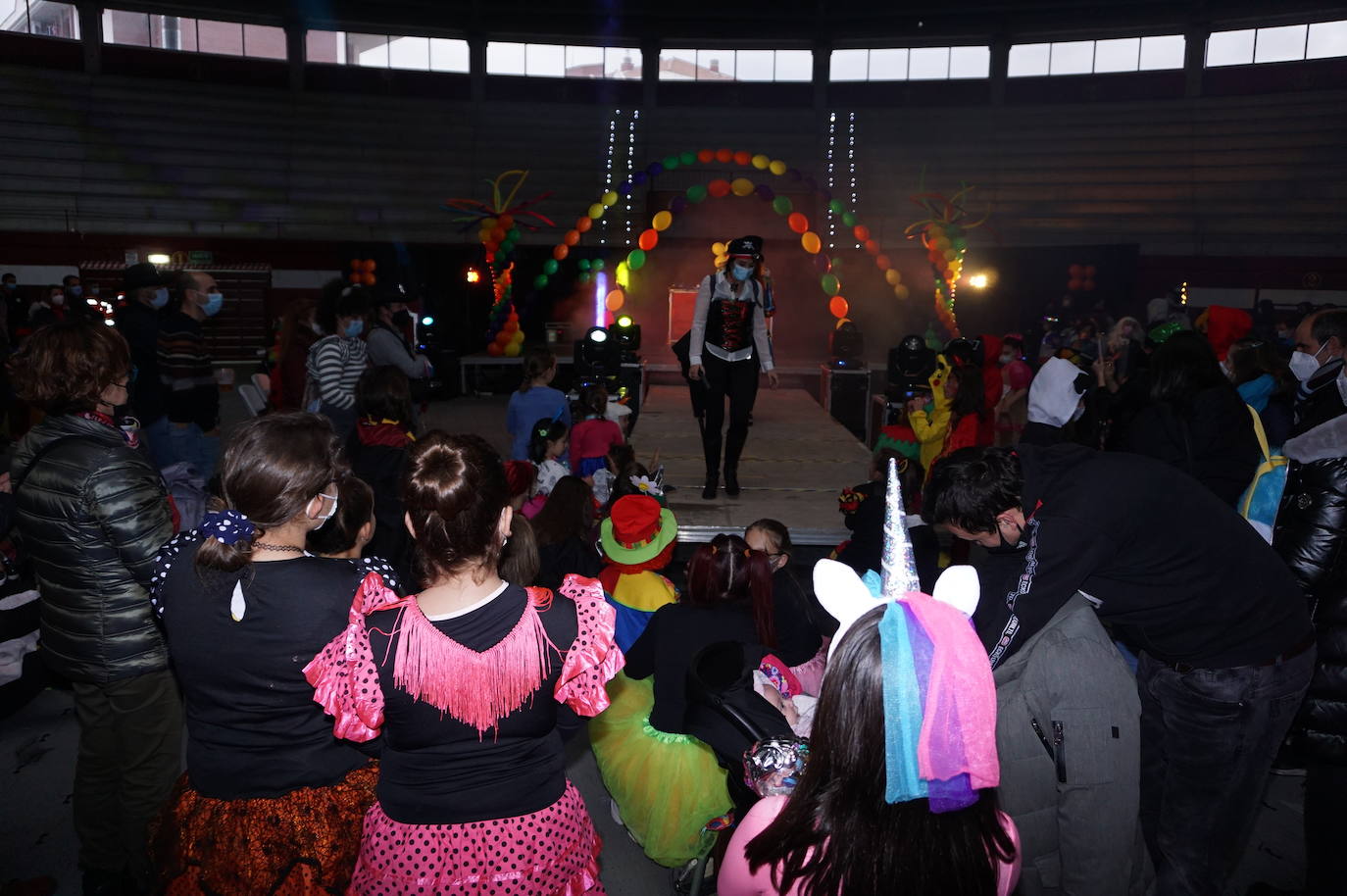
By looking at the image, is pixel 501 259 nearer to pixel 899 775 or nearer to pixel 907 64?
pixel 907 64

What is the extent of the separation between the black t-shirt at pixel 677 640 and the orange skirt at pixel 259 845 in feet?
3.41

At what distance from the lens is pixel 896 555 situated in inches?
55.6

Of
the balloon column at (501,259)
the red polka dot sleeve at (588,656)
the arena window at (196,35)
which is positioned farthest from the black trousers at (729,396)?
the arena window at (196,35)

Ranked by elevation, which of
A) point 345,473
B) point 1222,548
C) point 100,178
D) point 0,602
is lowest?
point 0,602

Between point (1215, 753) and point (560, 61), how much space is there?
67.7 ft

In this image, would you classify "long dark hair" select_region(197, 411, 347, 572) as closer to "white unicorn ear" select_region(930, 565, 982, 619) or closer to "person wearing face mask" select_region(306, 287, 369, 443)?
"white unicorn ear" select_region(930, 565, 982, 619)

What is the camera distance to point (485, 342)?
51.6 feet

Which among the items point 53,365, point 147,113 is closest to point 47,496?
point 53,365

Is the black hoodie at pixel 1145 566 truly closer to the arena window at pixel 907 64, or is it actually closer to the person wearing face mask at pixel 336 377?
the person wearing face mask at pixel 336 377

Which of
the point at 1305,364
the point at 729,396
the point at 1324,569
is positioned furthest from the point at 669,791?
the point at 1305,364

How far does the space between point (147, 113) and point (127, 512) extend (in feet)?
59.0

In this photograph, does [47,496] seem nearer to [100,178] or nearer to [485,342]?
[485,342]

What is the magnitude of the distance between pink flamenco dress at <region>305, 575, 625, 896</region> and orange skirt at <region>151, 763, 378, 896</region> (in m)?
0.12

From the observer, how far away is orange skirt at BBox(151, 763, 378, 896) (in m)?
1.76
